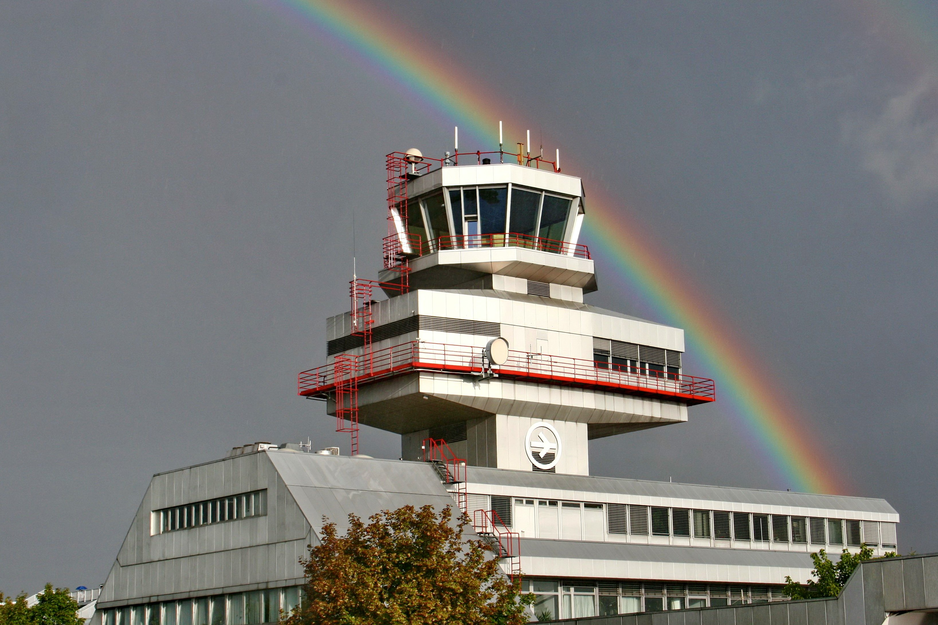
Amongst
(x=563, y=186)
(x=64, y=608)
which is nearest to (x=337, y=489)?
(x=563, y=186)

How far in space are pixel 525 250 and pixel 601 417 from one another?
29.9 ft

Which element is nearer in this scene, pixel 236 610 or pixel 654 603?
pixel 236 610

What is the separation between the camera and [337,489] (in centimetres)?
5141

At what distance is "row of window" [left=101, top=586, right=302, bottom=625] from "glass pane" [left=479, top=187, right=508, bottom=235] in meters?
22.4

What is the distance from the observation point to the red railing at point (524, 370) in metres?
58.9

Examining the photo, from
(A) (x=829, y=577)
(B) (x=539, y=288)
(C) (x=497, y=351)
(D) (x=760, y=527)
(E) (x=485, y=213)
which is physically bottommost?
(A) (x=829, y=577)

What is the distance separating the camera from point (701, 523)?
63.1 metres

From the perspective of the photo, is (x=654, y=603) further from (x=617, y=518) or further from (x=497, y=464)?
(x=497, y=464)

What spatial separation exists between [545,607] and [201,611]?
1457cm

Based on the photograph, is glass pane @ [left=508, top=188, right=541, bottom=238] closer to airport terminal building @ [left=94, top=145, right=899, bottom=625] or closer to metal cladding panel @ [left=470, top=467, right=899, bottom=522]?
airport terminal building @ [left=94, top=145, right=899, bottom=625]

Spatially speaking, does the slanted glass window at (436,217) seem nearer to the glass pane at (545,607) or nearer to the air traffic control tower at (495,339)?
the air traffic control tower at (495,339)

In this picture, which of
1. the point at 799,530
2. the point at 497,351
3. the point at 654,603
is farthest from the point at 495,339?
the point at 799,530

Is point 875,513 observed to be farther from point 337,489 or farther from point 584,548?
point 337,489

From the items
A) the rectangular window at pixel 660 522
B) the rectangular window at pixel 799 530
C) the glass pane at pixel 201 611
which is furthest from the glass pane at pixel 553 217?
the glass pane at pixel 201 611
